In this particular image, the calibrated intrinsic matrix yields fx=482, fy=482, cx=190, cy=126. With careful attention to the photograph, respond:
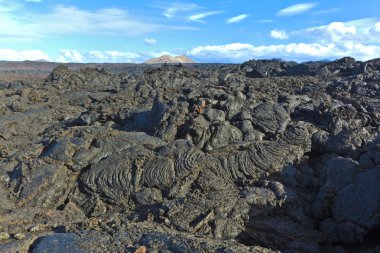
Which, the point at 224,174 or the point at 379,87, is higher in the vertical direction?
the point at 379,87

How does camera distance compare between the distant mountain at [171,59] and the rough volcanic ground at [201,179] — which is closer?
the rough volcanic ground at [201,179]

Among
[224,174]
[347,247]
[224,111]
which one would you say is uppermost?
[224,111]

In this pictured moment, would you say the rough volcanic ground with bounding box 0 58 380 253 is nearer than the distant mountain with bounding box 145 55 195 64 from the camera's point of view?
Yes

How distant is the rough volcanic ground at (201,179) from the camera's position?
28.1ft

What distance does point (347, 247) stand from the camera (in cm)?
948

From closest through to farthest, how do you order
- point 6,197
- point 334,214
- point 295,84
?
point 334,214 → point 6,197 → point 295,84

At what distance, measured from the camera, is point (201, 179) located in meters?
11.3

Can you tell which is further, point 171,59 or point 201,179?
point 171,59

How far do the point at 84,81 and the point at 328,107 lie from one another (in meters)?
17.2

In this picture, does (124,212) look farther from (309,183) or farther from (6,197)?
(309,183)

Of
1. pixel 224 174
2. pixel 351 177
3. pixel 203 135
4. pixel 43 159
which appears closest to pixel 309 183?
pixel 351 177

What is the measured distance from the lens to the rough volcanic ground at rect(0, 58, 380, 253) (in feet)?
28.1

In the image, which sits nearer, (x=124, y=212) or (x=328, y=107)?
(x=124, y=212)

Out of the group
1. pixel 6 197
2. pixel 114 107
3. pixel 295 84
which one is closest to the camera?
pixel 6 197
